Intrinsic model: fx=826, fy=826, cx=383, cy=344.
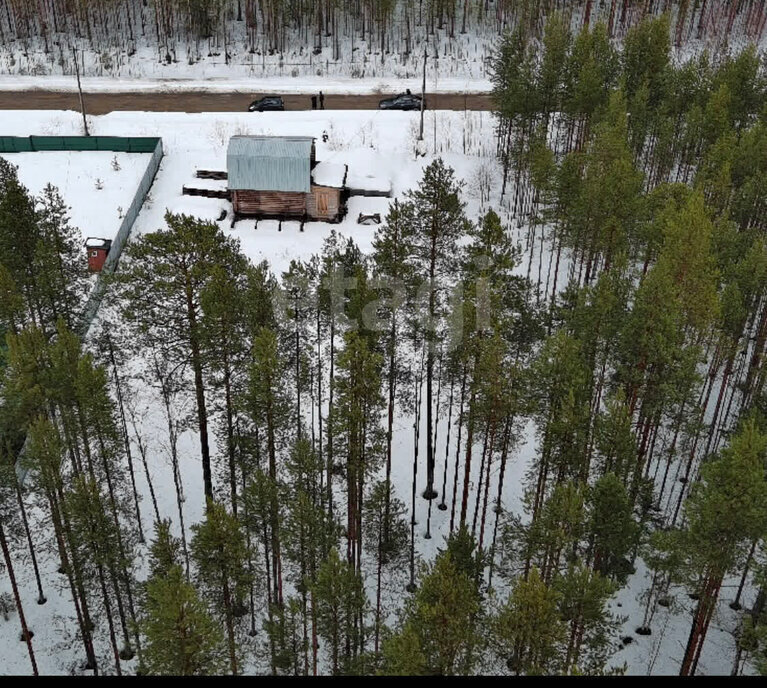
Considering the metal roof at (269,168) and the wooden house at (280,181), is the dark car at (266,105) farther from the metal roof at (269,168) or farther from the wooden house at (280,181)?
the metal roof at (269,168)

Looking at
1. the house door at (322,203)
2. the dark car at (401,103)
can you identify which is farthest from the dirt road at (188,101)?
the house door at (322,203)

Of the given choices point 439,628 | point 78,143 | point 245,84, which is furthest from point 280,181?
point 439,628

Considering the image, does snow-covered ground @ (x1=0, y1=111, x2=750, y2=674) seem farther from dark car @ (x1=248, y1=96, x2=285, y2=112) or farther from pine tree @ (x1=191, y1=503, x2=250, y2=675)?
pine tree @ (x1=191, y1=503, x2=250, y2=675)

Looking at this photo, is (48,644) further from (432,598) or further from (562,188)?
(562,188)

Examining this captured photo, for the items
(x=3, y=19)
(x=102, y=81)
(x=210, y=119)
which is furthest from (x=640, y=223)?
(x=3, y=19)

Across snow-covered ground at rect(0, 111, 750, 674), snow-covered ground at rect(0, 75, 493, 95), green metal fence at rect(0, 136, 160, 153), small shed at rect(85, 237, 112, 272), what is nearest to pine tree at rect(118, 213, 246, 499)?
snow-covered ground at rect(0, 111, 750, 674)

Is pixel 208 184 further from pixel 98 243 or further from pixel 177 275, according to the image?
pixel 177 275
